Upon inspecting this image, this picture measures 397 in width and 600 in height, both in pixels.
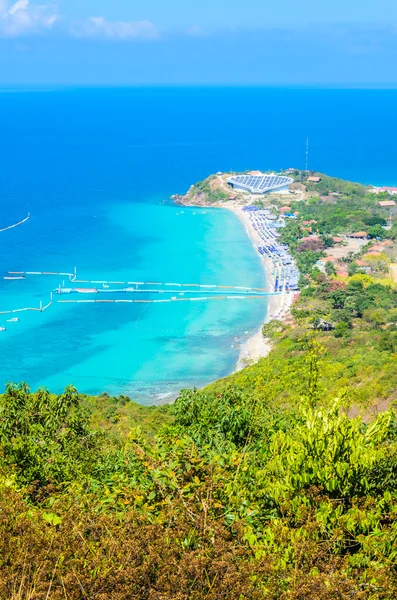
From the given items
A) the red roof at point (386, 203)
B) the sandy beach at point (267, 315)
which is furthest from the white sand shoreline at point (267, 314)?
the red roof at point (386, 203)

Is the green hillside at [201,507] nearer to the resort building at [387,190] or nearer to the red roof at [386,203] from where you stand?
the red roof at [386,203]

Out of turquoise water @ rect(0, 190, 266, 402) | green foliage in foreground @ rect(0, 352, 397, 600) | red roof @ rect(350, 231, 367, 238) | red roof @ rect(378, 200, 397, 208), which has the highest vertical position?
red roof @ rect(378, 200, 397, 208)

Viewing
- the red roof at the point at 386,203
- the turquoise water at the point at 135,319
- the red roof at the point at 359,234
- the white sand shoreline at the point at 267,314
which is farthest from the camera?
the red roof at the point at 386,203

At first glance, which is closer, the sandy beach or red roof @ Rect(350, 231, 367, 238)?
the sandy beach

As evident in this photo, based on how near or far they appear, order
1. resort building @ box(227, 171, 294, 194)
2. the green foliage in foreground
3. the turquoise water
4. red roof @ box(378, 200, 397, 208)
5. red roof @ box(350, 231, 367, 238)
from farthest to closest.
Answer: resort building @ box(227, 171, 294, 194)
red roof @ box(378, 200, 397, 208)
red roof @ box(350, 231, 367, 238)
the turquoise water
the green foliage in foreground

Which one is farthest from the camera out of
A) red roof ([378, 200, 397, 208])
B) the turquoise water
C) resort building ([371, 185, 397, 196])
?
resort building ([371, 185, 397, 196])

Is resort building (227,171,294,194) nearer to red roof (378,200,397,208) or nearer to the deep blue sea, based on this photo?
the deep blue sea

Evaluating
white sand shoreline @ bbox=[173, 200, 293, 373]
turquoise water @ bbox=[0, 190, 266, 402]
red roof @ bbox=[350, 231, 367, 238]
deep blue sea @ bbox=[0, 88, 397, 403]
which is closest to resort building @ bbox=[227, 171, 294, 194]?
A: deep blue sea @ bbox=[0, 88, 397, 403]
